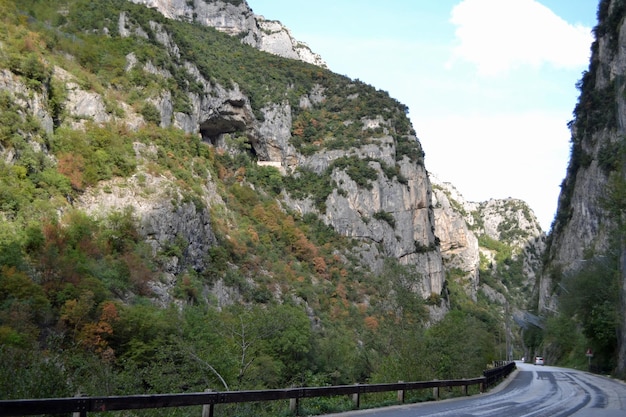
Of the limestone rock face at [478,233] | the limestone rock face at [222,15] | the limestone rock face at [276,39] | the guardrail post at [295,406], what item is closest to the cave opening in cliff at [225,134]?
the limestone rock face at [222,15]

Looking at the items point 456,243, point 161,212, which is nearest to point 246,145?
point 161,212

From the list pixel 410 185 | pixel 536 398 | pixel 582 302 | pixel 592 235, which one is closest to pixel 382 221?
pixel 410 185

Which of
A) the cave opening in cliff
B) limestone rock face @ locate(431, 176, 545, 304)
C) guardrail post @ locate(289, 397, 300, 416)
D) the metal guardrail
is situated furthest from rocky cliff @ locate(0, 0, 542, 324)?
guardrail post @ locate(289, 397, 300, 416)

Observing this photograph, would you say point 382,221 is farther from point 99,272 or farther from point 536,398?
point 536,398

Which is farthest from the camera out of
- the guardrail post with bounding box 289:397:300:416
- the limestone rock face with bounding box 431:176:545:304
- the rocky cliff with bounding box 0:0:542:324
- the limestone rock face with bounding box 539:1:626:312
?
the limestone rock face with bounding box 431:176:545:304

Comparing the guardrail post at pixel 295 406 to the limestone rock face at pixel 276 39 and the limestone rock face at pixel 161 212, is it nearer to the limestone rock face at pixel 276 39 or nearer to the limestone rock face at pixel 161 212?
the limestone rock face at pixel 161 212

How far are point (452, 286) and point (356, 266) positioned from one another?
45.4m

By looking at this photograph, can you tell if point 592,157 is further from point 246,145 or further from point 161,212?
point 246,145

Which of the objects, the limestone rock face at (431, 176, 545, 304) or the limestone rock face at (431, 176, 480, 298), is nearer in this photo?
the limestone rock face at (431, 176, 480, 298)

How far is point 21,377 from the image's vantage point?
847 centimetres

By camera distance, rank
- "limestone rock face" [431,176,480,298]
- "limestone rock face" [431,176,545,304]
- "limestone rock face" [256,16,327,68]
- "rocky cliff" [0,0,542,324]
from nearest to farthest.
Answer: "rocky cliff" [0,0,542,324]
"limestone rock face" [431,176,480,298]
"limestone rock face" [431,176,545,304]
"limestone rock face" [256,16,327,68]

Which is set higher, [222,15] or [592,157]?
[222,15]

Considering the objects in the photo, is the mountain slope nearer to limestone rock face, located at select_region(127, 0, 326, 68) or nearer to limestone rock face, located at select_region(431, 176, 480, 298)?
limestone rock face, located at select_region(431, 176, 480, 298)

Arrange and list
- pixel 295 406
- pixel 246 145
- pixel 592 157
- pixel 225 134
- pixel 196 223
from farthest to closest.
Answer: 1. pixel 246 145
2. pixel 225 134
3. pixel 592 157
4. pixel 196 223
5. pixel 295 406
